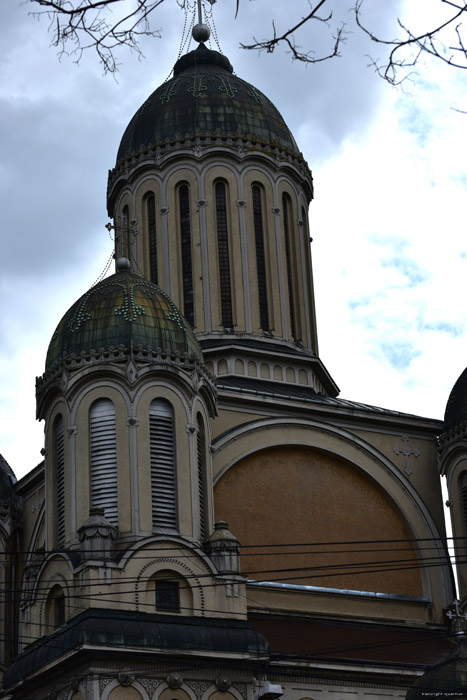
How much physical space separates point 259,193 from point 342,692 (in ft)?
54.0

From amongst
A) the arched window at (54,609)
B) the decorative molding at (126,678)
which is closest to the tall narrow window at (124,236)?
the arched window at (54,609)

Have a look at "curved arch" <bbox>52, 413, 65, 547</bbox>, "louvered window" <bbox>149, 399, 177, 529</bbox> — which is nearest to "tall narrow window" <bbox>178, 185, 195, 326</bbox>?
"curved arch" <bbox>52, 413, 65, 547</bbox>

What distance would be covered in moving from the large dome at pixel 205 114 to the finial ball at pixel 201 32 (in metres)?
2.53

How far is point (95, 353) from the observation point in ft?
105

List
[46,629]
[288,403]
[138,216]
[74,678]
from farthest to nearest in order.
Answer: [138,216] → [288,403] → [46,629] → [74,678]

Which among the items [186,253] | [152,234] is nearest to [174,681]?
[186,253]

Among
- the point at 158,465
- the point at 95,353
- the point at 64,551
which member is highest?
the point at 95,353

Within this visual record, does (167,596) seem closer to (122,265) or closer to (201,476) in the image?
(201,476)

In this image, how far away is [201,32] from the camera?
46375 millimetres

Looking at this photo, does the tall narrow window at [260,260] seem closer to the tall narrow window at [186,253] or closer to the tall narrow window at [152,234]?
the tall narrow window at [186,253]

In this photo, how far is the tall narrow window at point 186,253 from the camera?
3975cm

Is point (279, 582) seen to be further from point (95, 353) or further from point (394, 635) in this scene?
point (95, 353)

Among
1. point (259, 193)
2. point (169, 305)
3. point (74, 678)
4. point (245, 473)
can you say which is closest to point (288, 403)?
point (245, 473)

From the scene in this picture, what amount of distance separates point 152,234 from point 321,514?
10.6 metres
